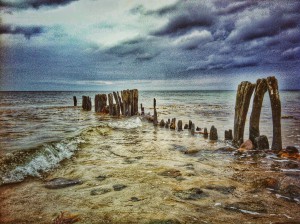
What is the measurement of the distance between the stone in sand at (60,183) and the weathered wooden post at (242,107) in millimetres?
6736

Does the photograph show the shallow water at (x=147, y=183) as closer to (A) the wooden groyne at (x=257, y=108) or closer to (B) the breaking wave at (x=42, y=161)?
(B) the breaking wave at (x=42, y=161)

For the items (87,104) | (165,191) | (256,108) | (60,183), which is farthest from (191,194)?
(87,104)

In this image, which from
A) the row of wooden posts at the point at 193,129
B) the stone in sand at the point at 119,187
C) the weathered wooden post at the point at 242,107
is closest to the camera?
the stone in sand at the point at 119,187

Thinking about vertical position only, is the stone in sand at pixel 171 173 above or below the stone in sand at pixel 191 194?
below

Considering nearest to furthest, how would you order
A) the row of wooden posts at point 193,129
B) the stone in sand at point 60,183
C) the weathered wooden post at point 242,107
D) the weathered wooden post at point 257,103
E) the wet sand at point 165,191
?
the wet sand at point 165,191 < the stone in sand at point 60,183 < the weathered wooden post at point 257,103 < the weathered wooden post at point 242,107 < the row of wooden posts at point 193,129

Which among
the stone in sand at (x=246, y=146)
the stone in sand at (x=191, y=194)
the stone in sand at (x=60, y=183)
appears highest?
the stone in sand at (x=246, y=146)

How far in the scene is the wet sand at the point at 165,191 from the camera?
4.20 meters

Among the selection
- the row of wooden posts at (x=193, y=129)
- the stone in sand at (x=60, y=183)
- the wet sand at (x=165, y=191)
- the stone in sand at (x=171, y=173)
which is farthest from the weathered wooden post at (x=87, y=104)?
the stone in sand at (x=171, y=173)

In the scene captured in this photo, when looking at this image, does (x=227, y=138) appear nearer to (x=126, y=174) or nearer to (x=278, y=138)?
(x=278, y=138)

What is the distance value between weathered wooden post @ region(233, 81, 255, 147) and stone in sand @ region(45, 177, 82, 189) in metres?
6.74

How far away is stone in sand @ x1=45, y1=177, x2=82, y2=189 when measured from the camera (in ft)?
18.8

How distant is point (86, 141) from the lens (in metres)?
11.5

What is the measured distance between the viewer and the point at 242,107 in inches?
396

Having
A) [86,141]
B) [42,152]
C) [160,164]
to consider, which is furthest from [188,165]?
[86,141]
